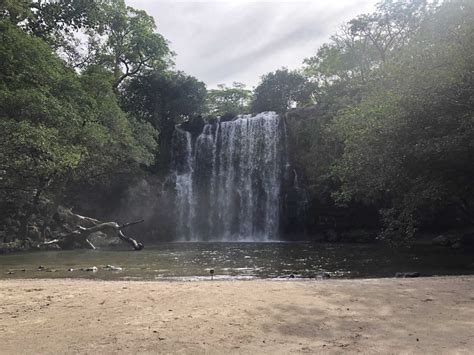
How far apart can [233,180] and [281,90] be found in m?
14.5

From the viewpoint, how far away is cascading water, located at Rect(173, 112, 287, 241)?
106ft

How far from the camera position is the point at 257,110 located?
147ft

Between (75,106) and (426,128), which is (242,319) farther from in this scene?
(75,106)

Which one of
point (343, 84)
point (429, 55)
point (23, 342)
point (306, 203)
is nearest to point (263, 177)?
point (306, 203)

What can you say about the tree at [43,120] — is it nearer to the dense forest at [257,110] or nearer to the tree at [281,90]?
the dense forest at [257,110]

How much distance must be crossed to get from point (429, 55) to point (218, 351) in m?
11.7

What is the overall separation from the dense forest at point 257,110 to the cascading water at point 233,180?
6.24 feet

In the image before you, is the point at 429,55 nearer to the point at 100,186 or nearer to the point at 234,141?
the point at 234,141

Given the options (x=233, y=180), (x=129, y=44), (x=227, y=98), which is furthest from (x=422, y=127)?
(x=227, y=98)

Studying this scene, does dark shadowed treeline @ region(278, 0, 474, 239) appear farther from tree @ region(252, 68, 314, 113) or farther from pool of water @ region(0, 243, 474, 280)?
tree @ region(252, 68, 314, 113)

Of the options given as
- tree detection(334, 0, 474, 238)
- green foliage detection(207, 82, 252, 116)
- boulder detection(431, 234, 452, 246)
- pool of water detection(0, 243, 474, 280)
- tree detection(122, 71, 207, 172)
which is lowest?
pool of water detection(0, 243, 474, 280)

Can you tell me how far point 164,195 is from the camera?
35156 mm

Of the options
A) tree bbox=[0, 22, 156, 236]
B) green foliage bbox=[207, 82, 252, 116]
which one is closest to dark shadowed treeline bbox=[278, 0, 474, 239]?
tree bbox=[0, 22, 156, 236]

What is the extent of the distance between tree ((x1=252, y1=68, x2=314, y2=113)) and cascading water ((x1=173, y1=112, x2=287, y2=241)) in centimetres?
915
